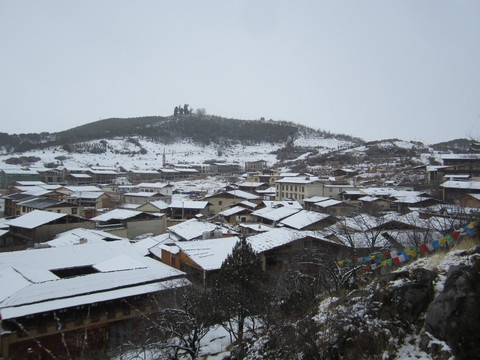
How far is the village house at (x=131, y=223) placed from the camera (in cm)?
2600

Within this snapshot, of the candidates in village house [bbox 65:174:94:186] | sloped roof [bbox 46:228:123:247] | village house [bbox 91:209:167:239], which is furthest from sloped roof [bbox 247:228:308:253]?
village house [bbox 65:174:94:186]

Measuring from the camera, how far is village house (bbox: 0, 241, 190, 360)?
8.64m

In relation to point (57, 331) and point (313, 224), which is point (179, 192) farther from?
point (57, 331)

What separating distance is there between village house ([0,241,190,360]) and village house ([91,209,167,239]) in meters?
13.1

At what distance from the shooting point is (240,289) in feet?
30.0

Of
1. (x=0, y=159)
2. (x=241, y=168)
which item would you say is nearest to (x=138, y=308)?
(x=241, y=168)

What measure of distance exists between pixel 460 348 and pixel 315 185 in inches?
1482

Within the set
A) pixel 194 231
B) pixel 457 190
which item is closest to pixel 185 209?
pixel 194 231

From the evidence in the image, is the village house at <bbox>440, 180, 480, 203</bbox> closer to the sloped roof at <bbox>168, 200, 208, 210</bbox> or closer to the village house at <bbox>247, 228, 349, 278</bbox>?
the village house at <bbox>247, 228, 349, 278</bbox>

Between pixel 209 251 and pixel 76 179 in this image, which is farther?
pixel 76 179

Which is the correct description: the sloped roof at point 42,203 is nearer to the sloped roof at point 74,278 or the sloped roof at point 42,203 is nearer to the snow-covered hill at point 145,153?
the sloped roof at point 74,278

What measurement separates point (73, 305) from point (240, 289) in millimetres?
4901

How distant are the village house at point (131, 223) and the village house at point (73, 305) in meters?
13.1

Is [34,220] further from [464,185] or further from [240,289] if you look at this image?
[464,185]
